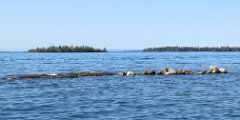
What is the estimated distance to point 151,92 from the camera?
1671 inches

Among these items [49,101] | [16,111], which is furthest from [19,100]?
[16,111]

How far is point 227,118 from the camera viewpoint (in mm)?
28250

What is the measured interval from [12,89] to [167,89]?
1342 cm

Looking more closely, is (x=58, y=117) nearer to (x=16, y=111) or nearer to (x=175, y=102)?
(x=16, y=111)

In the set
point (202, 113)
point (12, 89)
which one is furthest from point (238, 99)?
point (12, 89)

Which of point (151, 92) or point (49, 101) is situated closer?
point (49, 101)

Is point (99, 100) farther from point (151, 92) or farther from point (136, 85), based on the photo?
point (136, 85)

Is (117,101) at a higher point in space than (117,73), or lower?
higher

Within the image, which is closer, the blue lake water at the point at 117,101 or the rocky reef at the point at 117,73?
the blue lake water at the point at 117,101

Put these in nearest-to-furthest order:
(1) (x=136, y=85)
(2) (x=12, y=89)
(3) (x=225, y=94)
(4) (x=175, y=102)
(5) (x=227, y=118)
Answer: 1. (5) (x=227, y=118)
2. (4) (x=175, y=102)
3. (3) (x=225, y=94)
4. (2) (x=12, y=89)
5. (1) (x=136, y=85)

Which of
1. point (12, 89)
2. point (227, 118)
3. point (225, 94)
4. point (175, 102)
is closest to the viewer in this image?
point (227, 118)

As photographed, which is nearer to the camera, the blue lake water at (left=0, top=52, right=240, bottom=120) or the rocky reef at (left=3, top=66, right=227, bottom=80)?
the blue lake water at (left=0, top=52, right=240, bottom=120)

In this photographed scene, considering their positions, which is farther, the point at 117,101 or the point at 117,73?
the point at 117,73

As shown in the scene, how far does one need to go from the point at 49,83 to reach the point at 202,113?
79.3ft
